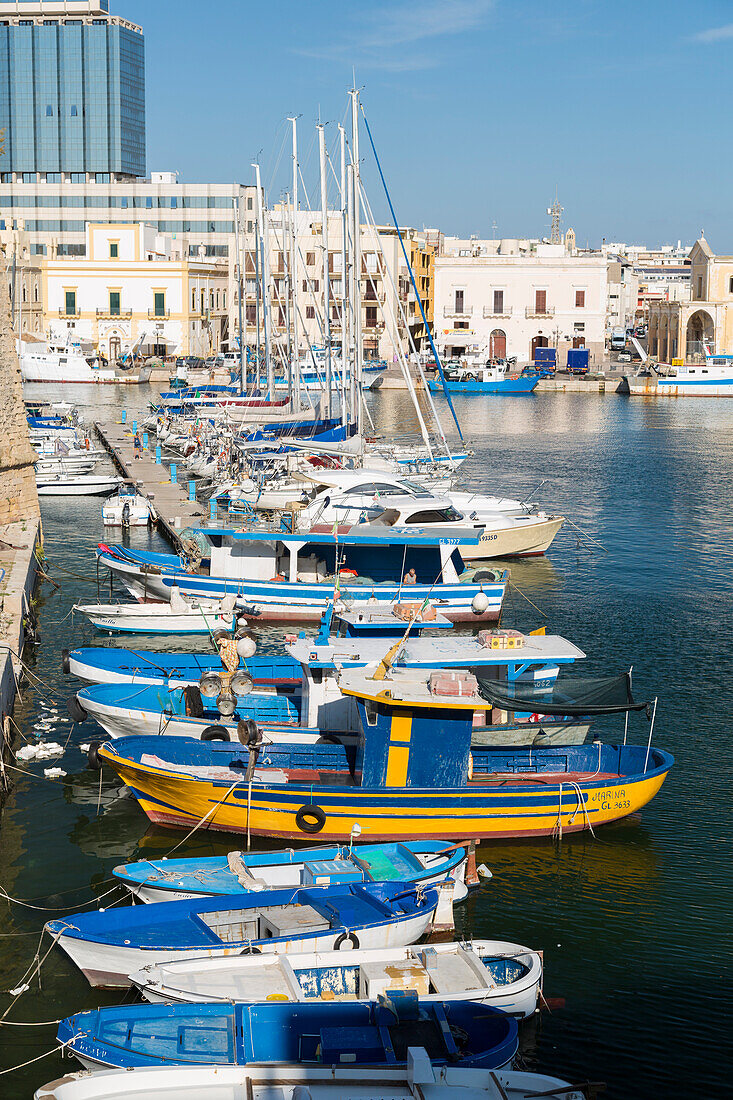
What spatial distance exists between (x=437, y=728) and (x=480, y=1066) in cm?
486

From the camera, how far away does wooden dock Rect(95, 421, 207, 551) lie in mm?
30969

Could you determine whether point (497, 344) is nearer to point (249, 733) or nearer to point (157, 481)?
point (157, 481)

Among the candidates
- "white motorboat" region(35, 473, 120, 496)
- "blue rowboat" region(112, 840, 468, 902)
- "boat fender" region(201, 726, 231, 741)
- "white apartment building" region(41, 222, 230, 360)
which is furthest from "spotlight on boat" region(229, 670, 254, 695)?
"white apartment building" region(41, 222, 230, 360)

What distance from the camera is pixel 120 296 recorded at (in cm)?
8569

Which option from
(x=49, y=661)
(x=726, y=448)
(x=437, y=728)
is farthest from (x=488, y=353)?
(x=437, y=728)

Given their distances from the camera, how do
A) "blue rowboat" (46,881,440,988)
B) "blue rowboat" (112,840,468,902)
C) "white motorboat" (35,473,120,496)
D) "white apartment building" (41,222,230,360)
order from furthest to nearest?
"white apartment building" (41,222,230,360), "white motorboat" (35,473,120,496), "blue rowboat" (112,840,468,902), "blue rowboat" (46,881,440,988)

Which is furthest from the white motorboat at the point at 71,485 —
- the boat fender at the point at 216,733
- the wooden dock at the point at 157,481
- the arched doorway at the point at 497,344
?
the arched doorway at the point at 497,344

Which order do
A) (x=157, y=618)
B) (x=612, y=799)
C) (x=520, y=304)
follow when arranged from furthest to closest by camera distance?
(x=520, y=304), (x=157, y=618), (x=612, y=799)

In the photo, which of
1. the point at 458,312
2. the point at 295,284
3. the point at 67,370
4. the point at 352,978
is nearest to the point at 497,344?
the point at 458,312

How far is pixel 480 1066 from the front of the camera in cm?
888

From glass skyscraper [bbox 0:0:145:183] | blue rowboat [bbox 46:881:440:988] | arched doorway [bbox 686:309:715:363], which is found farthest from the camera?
glass skyscraper [bbox 0:0:145:183]

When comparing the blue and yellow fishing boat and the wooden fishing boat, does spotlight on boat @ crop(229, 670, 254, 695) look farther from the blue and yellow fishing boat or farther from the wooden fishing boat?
the wooden fishing boat

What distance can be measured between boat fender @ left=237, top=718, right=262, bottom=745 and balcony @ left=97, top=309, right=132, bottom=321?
7552 cm

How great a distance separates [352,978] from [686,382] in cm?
7712
